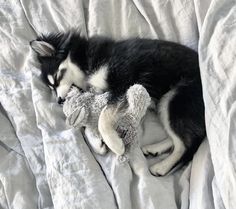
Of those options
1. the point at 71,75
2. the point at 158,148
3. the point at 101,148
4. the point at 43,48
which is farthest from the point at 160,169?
the point at 43,48

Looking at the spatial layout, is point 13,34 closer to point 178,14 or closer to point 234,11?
point 178,14

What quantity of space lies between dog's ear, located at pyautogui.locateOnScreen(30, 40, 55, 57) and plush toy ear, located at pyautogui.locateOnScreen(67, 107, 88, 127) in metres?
0.42

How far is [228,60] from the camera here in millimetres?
1381

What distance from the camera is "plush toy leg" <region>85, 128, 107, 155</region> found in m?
1.39

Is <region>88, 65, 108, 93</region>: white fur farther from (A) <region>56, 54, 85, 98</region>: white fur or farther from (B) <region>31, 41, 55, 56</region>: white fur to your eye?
(B) <region>31, 41, 55, 56</region>: white fur

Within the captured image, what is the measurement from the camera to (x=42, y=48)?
173 cm

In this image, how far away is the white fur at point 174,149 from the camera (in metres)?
1.36

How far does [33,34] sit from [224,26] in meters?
0.88

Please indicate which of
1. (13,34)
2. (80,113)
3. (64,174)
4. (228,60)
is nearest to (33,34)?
(13,34)

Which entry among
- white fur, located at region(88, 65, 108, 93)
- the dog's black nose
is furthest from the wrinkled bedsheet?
white fur, located at region(88, 65, 108, 93)

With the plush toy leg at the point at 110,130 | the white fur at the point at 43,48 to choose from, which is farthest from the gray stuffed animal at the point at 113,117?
the white fur at the point at 43,48

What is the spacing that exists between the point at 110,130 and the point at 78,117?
13 centimetres

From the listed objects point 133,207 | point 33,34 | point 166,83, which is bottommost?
point 133,207

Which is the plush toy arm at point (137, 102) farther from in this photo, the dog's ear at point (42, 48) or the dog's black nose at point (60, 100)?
the dog's ear at point (42, 48)
